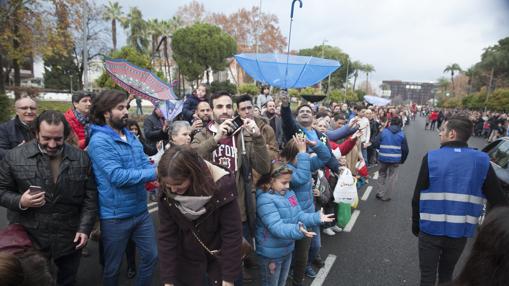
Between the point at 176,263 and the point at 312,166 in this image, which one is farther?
the point at 312,166

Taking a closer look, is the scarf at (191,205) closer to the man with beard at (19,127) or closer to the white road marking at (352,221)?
the man with beard at (19,127)

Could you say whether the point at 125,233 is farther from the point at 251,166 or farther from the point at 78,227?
the point at 251,166

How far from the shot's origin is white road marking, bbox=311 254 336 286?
358 cm

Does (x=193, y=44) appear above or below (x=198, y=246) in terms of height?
above

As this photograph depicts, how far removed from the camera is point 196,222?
1902 mm

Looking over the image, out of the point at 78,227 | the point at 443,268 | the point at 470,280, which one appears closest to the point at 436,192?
the point at 443,268

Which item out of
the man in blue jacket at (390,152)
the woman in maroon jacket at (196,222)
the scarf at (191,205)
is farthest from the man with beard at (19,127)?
the man in blue jacket at (390,152)

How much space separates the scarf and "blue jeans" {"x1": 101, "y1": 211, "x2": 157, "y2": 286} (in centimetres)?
111

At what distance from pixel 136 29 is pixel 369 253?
5089 cm

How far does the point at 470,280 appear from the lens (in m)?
1.05

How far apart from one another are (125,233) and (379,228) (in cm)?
423

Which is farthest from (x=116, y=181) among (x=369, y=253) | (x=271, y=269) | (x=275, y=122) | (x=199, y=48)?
(x=199, y=48)

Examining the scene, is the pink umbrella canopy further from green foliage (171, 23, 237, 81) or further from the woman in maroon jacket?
green foliage (171, 23, 237, 81)

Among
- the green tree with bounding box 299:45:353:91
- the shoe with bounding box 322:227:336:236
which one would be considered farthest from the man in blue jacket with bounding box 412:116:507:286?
the green tree with bounding box 299:45:353:91
